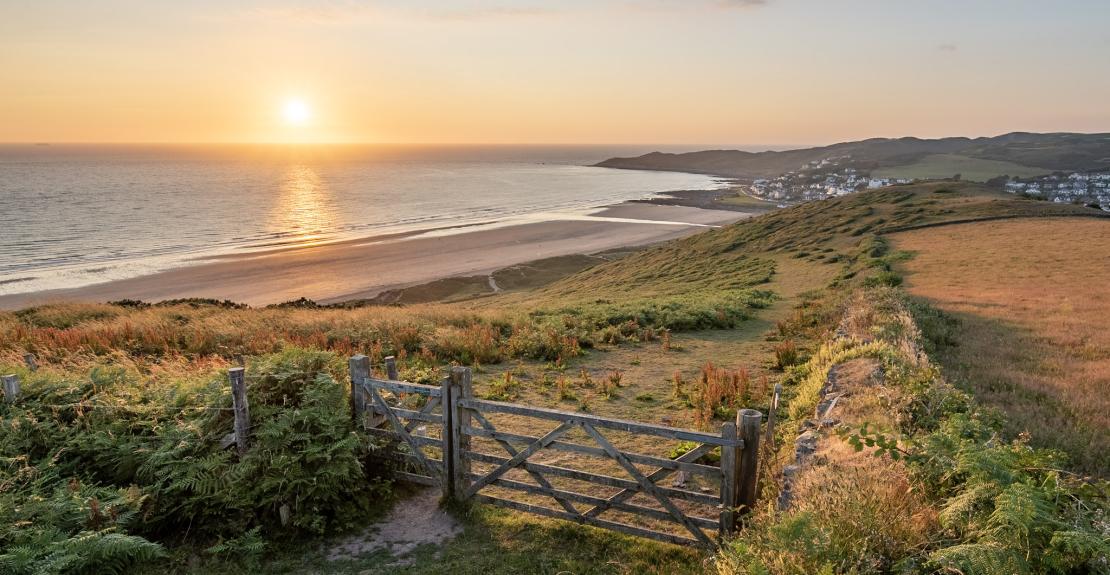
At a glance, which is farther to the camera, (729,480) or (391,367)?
(391,367)

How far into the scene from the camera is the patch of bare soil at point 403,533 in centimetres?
743

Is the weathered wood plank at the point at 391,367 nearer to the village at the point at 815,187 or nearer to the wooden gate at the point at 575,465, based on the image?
the wooden gate at the point at 575,465

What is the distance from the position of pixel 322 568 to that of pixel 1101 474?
9.04 meters

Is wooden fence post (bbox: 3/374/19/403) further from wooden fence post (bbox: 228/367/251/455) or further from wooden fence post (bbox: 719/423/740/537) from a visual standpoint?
wooden fence post (bbox: 719/423/740/537)

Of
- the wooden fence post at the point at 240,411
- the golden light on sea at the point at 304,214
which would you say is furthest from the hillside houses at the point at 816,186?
the wooden fence post at the point at 240,411

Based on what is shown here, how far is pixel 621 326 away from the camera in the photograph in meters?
19.0

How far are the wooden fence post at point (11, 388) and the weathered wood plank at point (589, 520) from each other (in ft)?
23.9

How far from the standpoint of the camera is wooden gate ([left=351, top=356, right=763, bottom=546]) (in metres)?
6.96

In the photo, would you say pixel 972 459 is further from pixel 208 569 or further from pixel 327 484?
pixel 208 569

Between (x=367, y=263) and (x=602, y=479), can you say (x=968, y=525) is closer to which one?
(x=602, y=479)

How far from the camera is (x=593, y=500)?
7637 mm

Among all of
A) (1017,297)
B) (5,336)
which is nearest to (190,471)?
(5,336)

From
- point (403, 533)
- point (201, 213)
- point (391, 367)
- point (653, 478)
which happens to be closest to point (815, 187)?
point (201, 213)

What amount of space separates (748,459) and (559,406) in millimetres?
5758
